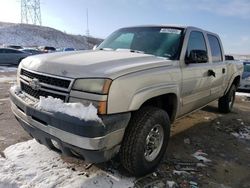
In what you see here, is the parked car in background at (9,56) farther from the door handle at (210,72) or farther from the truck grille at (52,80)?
the truck grille at (52,80)

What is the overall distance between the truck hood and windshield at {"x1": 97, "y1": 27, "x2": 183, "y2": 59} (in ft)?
1.36

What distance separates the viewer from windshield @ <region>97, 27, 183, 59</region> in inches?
167

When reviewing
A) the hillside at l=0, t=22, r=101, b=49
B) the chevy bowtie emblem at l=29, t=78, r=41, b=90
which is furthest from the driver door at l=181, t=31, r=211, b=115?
the hillside at l=0, t=22, r=101, b=49

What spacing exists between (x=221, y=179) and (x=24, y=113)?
2545mm

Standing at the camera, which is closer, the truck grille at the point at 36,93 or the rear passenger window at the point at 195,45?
the truck grille at the point at 36,93

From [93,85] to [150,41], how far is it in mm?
1857

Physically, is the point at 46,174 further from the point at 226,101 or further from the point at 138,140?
the point at 226,101

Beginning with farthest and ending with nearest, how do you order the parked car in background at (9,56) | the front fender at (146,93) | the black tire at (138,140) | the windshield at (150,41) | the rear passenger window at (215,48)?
the parked car in background at (9,56)
the rear passenger window at (215,48)
the windshield at (150,41)
the black tire at (138,140)
the front fender at (146,93)

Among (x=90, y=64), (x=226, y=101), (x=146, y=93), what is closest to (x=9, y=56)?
(x=226, y=101)

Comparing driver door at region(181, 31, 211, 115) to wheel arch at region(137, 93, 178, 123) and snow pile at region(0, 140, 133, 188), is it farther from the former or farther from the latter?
snow pile at region(0, 140, 133, 188)

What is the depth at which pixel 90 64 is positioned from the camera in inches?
125

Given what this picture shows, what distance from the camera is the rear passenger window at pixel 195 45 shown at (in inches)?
173

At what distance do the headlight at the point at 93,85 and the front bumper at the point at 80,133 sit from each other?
27 cm

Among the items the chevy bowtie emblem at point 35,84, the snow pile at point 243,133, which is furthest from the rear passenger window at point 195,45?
the chevy bowtie emblem at point 35,84
